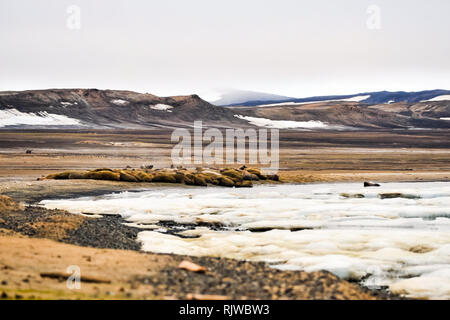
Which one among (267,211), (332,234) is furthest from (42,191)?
(332,234)

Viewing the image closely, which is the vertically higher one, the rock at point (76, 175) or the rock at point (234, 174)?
the rock at point (76, 175)

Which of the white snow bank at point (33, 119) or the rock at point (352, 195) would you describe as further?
the white snow bank at point (33, 119)

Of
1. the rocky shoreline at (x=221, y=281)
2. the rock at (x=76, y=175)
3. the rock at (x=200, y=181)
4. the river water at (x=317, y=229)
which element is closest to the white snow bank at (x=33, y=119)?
the rock at (x=76, y=175)

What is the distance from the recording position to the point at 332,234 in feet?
57.6

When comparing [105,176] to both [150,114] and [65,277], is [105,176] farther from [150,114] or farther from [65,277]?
[150,114]

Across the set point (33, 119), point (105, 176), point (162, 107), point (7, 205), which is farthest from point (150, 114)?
point (7, 205)

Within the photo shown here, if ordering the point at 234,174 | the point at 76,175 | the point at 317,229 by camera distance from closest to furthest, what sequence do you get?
the point at 317,229, the point at 76,175, the point at 234,174

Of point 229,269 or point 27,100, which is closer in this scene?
point 229,269

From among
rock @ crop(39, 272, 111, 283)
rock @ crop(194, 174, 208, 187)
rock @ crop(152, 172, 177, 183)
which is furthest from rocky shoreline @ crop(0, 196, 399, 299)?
rock @ crop(152, 172, 177, 183)

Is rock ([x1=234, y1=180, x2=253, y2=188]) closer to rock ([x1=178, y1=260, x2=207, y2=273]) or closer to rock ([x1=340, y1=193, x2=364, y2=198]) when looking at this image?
rock ([x1=340, y1=193, x2=364, y2=198])

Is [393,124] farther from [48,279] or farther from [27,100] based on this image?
[48,279]

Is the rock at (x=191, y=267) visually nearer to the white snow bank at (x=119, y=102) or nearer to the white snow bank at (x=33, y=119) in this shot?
the white snow bank at (x=33, y=119)

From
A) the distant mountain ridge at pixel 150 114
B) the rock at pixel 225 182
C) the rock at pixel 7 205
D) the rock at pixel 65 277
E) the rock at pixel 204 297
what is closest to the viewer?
the rock at pixel 204 297
